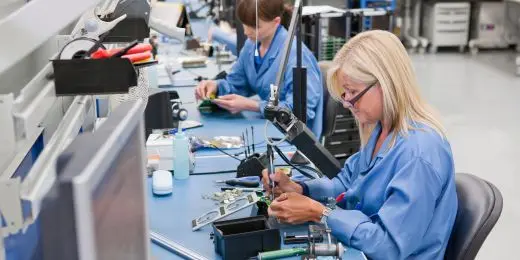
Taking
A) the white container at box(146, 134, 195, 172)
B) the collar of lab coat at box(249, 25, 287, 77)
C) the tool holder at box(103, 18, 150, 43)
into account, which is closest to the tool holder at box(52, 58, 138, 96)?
the tool holder at box(103, 18, 150, 43)

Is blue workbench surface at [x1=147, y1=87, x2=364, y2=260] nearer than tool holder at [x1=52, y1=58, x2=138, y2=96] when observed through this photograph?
No

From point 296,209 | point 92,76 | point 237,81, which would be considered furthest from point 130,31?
point 237,81

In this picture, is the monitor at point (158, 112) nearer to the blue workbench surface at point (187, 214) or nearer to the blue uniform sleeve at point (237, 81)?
the blue workbench surface at point (187, 214)

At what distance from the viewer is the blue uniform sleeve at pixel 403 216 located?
1.60 metres

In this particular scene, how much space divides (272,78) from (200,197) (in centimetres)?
123

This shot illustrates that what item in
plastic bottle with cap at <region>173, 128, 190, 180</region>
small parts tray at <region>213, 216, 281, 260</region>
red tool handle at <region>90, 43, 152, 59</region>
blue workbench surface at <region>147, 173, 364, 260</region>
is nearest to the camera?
red tool handle at <region>90, 43, 152, 59</region>

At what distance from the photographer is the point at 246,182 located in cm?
209

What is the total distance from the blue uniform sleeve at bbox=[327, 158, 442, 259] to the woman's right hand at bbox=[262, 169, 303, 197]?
0.34 m

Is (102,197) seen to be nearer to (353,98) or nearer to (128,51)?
(128,51)

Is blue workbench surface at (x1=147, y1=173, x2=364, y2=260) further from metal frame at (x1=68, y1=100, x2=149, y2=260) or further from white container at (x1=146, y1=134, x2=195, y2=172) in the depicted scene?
metal frame at (x1=68, y1=100, x2=149, y2=260)

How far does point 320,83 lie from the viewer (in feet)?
9.90

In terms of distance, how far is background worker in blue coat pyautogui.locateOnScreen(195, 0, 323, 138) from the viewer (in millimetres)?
2932

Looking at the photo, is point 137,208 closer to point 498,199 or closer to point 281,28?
point 498,199

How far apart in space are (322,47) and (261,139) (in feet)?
7.01
